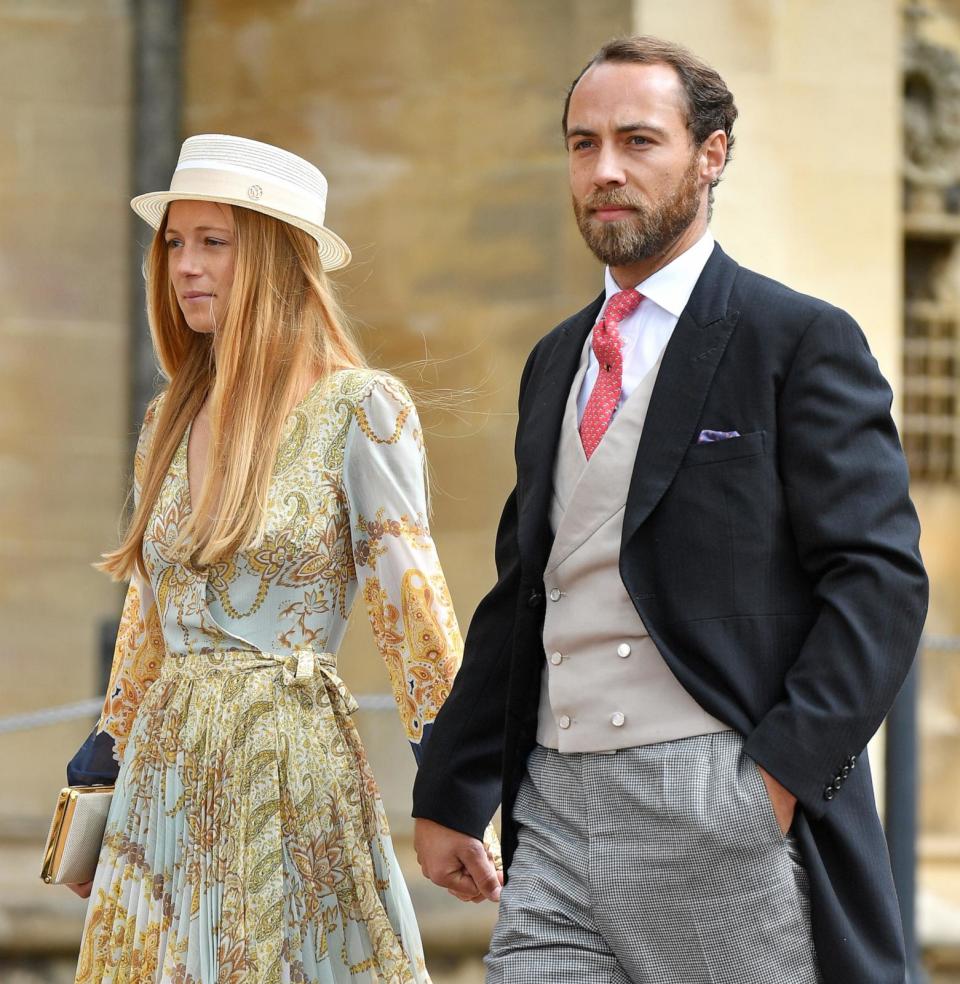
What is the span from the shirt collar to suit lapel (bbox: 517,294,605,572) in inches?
7.6

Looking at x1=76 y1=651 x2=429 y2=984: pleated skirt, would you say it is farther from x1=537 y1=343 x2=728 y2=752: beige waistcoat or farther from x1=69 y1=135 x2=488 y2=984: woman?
x1=537 y1=343 x2=728 y2=752: beige waistcoat

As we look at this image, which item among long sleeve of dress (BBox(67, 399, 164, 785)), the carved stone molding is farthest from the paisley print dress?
the carved stone molding

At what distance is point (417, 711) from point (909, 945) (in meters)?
2.92

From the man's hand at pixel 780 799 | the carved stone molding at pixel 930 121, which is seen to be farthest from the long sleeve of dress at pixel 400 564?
the carved stone molding at pixel 930 121

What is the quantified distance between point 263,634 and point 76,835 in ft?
1.56

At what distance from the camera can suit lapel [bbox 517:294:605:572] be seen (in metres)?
2.92

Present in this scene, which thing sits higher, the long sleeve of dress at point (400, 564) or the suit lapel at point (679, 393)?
the suit lapel at point (679, 393)

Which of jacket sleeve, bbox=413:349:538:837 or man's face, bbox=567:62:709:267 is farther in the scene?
jacket sleeve, bbox=413:349:538:837

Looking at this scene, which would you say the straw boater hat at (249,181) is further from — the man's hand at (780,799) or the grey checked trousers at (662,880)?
the man's hand at (780,799)

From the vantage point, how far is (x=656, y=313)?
2.91 metres

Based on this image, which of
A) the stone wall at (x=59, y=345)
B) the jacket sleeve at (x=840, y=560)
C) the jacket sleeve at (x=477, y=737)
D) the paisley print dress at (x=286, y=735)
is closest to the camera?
the jacket sleeve at (x=840, y=560)

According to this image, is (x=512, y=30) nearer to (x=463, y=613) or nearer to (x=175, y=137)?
(x=175, y=137)

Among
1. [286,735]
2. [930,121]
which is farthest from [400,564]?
[930,121]

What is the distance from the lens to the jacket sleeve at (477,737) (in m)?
3.07
